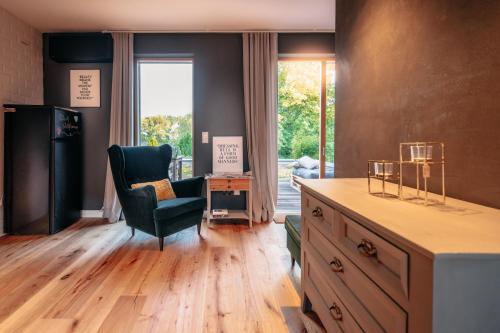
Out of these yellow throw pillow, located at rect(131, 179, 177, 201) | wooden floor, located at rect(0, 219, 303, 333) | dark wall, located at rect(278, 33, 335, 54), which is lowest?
wooden floor, located at rect(0, 219, 303, 333)

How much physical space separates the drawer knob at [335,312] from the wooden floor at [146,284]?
574 millimetres

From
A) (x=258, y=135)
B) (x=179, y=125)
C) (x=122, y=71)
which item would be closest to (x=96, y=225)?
(x=179, y=125)

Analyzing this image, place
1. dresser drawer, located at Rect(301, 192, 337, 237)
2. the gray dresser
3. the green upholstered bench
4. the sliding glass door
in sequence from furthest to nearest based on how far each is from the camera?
the sliding glass door → the green upholstered bench → dresser drawer, located at Rect(301, 192, 337, 237) → the gray dresser

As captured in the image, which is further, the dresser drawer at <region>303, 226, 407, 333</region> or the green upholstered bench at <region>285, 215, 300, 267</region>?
the green upholstered bench at <region>285, 215, 300, 267</region>

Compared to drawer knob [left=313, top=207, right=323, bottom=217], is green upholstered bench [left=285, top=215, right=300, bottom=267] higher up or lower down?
lower down

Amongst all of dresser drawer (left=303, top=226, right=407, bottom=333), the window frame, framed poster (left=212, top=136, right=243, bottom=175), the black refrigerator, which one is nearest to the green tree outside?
the window frame

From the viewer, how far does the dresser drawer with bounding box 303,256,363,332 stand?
3.68ft

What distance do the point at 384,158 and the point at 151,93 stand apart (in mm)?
3609

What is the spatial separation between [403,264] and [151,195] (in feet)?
8.50

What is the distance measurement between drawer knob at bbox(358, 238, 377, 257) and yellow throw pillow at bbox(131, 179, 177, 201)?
8.83ft

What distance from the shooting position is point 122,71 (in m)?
4.09

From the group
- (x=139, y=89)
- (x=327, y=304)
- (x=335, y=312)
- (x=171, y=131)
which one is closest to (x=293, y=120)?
(x=171, y=131)

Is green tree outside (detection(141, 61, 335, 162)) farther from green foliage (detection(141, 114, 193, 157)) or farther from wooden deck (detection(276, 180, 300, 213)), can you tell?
wooden deck (detection(276, 180, 300, 213))

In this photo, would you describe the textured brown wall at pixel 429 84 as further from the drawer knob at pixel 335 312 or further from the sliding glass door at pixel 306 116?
the sliding glass door at pixel 306 116
